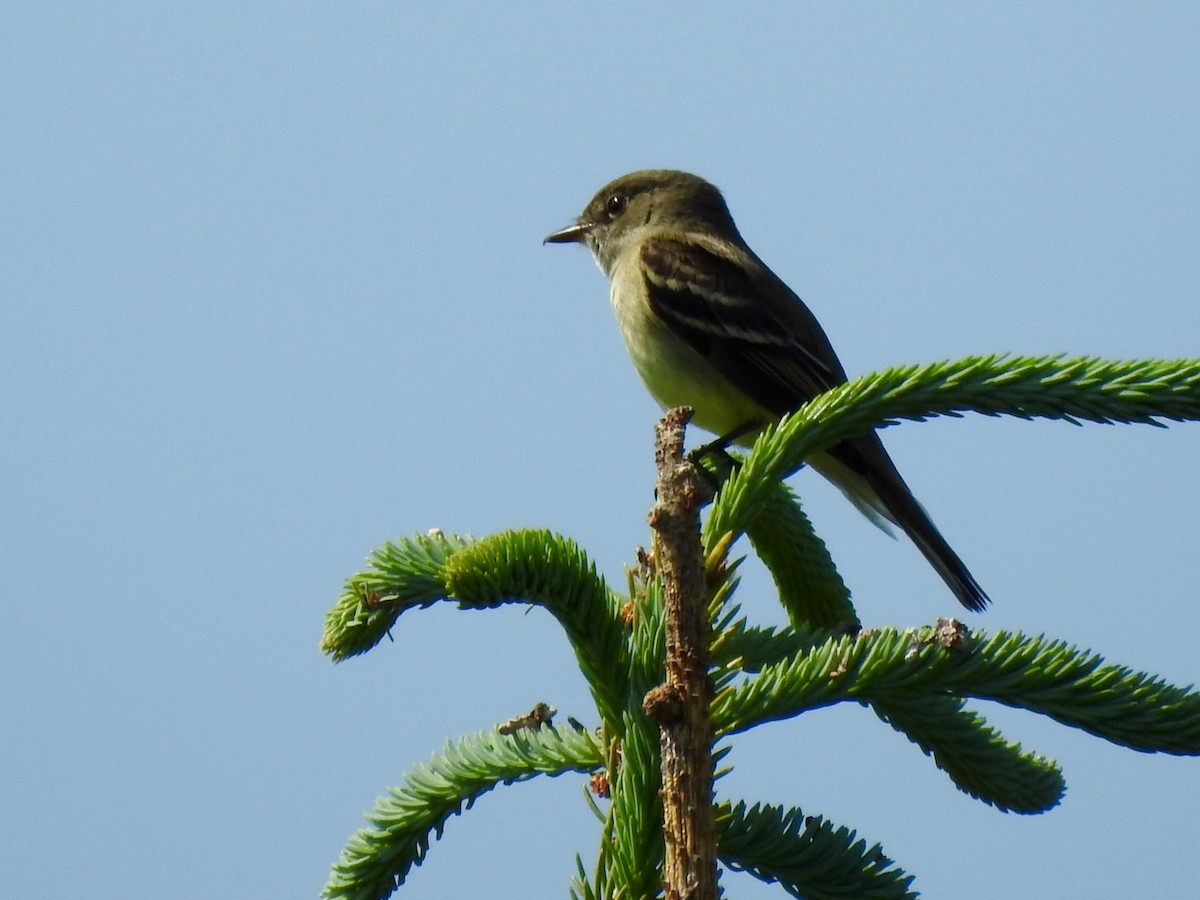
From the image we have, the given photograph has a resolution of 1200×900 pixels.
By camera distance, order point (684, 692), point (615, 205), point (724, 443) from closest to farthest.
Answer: point (684, 692) → point (724, 443) → point (615, 205)

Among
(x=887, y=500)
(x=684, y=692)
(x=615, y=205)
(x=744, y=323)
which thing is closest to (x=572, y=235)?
(x=615, y=205)

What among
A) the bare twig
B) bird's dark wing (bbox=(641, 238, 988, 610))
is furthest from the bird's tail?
the bare twig

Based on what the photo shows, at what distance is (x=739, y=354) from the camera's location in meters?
6.15

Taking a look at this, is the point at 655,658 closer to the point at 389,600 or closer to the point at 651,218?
the point at 389,600

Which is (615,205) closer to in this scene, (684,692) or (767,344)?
(767,344)

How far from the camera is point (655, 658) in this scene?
92.7 inches

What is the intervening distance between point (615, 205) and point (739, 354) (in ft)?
7.26

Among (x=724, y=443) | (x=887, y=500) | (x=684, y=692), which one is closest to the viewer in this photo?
(x=684, y=692)

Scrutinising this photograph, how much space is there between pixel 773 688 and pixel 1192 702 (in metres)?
0.73

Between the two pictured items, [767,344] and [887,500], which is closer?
[887,500]

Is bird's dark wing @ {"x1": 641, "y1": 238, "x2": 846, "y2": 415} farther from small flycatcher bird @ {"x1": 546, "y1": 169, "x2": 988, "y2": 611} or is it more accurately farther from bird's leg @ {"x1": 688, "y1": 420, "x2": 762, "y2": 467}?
bird's leg @ {"x1": 688, "y1": 420, "x2": 762, "y2": 467}

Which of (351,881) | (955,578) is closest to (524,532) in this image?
(351,881)

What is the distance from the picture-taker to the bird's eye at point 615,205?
7992 mm

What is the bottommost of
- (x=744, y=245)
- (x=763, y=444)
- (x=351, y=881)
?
(x=351, y=881)
